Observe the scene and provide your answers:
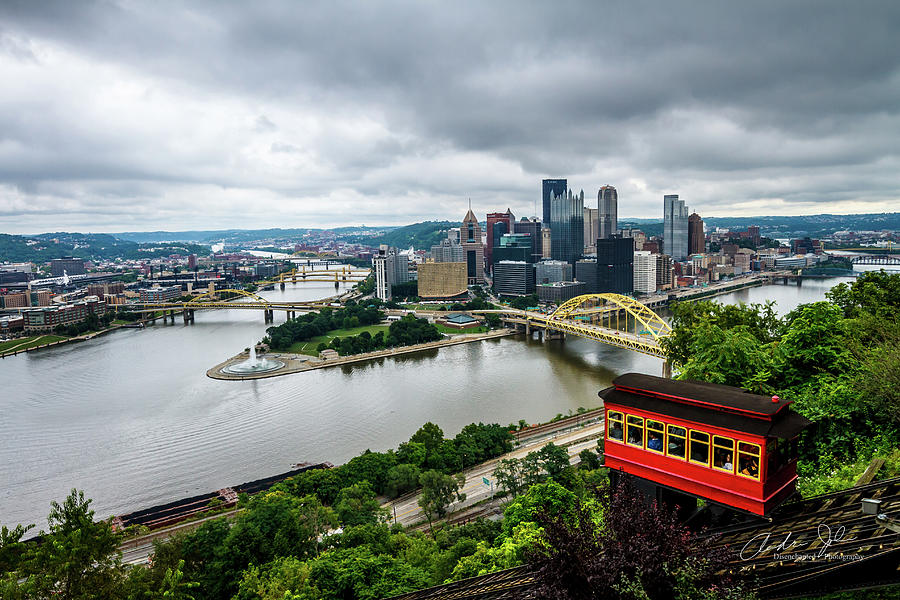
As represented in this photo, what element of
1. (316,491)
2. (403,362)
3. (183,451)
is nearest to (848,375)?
(316,491)

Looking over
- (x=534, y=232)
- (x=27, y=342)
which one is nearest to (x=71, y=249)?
(x=27, y=342)

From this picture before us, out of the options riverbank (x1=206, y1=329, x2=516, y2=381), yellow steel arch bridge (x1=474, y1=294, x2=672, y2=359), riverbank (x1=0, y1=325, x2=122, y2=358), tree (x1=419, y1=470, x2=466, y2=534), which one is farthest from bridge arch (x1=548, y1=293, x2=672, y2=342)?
riverbank (x1=0, y1=325, x2=122, y2=358)

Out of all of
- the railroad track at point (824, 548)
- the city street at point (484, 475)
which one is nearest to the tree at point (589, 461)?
the city street at point (484, 475)

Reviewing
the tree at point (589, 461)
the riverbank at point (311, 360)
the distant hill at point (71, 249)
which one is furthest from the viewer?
the distant hill at point (71, 249)

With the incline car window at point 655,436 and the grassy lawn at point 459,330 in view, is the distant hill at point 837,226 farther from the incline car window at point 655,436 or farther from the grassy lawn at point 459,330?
the incline car window at point 655,436

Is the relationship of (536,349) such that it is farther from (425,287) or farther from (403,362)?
(425,287)

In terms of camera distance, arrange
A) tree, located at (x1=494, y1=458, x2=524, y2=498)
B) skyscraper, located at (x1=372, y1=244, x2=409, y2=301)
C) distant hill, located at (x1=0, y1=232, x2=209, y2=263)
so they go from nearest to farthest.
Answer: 1. tree, located at (x1=494, y1=458, x2=524, y2=498)
2. skyscraper, located at (x1=372, y1=244, x2=409, y2=301)
3. distant hill, located at (x1=0, y1=232, x2=209, y2=263)

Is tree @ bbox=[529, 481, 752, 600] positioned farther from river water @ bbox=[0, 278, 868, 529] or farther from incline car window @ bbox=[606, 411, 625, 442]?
river water @ bbox=[0, 278, 868, 529]
